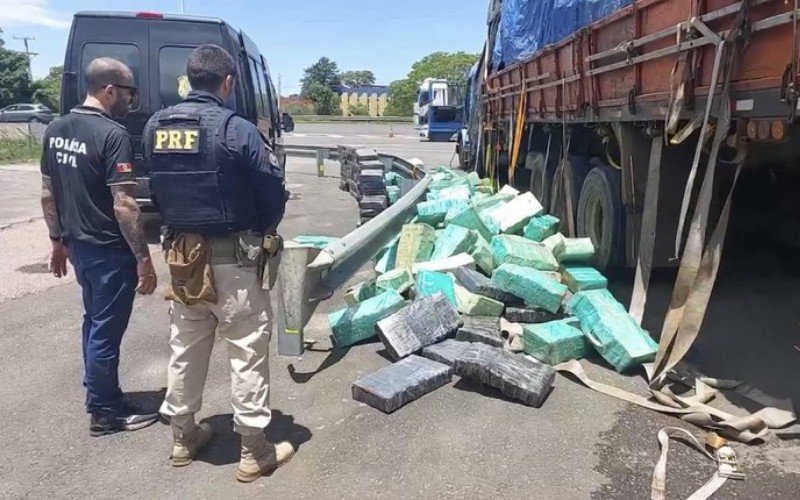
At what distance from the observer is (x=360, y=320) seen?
4621 millimetres

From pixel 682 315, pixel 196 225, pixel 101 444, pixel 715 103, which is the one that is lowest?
pixel 101 444

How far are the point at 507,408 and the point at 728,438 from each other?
1130 mm

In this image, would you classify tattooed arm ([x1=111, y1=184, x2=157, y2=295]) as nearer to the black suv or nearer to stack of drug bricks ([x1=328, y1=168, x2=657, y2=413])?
stack of drug bricks ([x1=328, y1=168, x2=657, y2=413])

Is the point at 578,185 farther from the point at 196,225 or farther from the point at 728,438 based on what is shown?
the point at 196,225

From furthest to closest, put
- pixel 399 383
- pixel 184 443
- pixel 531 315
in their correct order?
pixel 531 315 < pixel 399 383 < pixel 184 443

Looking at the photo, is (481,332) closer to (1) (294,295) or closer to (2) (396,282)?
(2) (396,282)

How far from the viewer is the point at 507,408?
12.2 feet

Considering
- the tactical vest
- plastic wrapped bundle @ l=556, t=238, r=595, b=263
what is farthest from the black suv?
the tactical vest

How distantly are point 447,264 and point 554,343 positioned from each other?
4.56 ft

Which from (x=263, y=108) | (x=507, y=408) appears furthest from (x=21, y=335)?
(x=263, y=108)

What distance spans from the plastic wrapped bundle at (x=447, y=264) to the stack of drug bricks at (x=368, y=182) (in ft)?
13.3

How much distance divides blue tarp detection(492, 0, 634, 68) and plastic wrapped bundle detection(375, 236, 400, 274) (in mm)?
2908

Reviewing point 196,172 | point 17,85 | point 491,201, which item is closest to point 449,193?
point 491,201

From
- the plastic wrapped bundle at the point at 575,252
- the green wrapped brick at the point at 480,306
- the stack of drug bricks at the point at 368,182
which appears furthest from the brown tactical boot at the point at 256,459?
the stack of drug bricks at the point at 368,182
